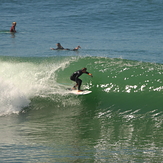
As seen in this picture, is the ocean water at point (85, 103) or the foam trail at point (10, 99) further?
the foam trail at point (10, 99)

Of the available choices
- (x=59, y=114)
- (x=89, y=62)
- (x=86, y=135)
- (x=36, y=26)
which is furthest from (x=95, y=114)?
(x=36, y=26)

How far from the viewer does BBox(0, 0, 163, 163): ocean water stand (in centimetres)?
833

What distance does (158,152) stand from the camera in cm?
808

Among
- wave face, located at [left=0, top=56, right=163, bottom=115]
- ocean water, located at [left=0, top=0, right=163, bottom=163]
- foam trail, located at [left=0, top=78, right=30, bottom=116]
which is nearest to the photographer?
ocean water, located at [left=0, top=0, right=163, bottom=163]

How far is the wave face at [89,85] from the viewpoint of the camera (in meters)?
12.8

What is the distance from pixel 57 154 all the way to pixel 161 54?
16357mm

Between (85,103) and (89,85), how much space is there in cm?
161

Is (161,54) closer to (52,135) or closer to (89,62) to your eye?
(89,62)

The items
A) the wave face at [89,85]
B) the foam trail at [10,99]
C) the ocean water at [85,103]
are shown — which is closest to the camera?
the ocean water at [85,103]

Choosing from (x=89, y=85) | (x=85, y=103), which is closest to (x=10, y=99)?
(x=85, y=103)

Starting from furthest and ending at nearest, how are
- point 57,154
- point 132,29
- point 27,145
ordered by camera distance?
point 132,29
point 27,145
point 57,154

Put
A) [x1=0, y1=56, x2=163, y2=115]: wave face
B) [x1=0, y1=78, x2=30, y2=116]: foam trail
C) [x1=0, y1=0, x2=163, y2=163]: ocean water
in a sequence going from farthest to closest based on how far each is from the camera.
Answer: [x1=0, y1=56, x2=163, y2=115]: wave face, [x1=0, y1=78, x2=30, y2=116]: foam trail, [x1=0, y1=0, x2=163, y2=163]: ocean water

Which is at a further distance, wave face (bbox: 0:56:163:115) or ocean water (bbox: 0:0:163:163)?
wave face (bbox: 0:56:163:115)

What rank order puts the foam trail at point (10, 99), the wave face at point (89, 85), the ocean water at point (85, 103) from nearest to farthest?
the ocean water at point (85, 103) → the foam trail at point (10, 99) → the wave face at point (89, 85)
